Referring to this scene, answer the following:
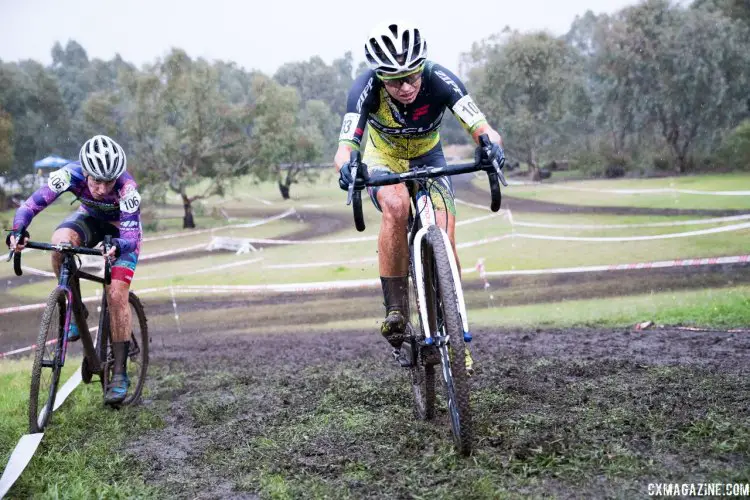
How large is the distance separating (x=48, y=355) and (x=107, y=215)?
1.78 m

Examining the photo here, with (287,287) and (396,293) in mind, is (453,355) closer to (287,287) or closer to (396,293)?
(396,293)

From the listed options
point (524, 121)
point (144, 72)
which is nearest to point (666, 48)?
point (524, 121)

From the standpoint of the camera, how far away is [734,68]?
85.5 feet

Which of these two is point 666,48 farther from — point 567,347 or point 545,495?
point 545,495

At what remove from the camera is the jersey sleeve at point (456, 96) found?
18.8 feet

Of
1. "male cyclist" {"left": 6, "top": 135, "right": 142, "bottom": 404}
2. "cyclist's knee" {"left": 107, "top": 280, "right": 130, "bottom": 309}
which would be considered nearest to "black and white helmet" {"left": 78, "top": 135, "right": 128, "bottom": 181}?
"male cyclist" {"left": 6, "top": 135, "right": 142, "bottom": 404}

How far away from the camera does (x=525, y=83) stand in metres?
37.9

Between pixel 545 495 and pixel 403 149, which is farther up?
pixel 403 149

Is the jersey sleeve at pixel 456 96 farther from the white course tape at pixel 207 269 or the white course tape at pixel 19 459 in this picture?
the white course tape at pixel 207 269

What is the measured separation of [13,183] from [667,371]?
22.9 metres

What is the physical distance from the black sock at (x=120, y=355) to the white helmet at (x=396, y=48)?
4240 mm

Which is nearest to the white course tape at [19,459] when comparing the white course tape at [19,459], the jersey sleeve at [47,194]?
the white course tape at [19,459]

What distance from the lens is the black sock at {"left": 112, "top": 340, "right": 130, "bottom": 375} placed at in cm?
734

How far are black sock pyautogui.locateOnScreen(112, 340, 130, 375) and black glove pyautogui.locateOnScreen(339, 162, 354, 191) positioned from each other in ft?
12.3
